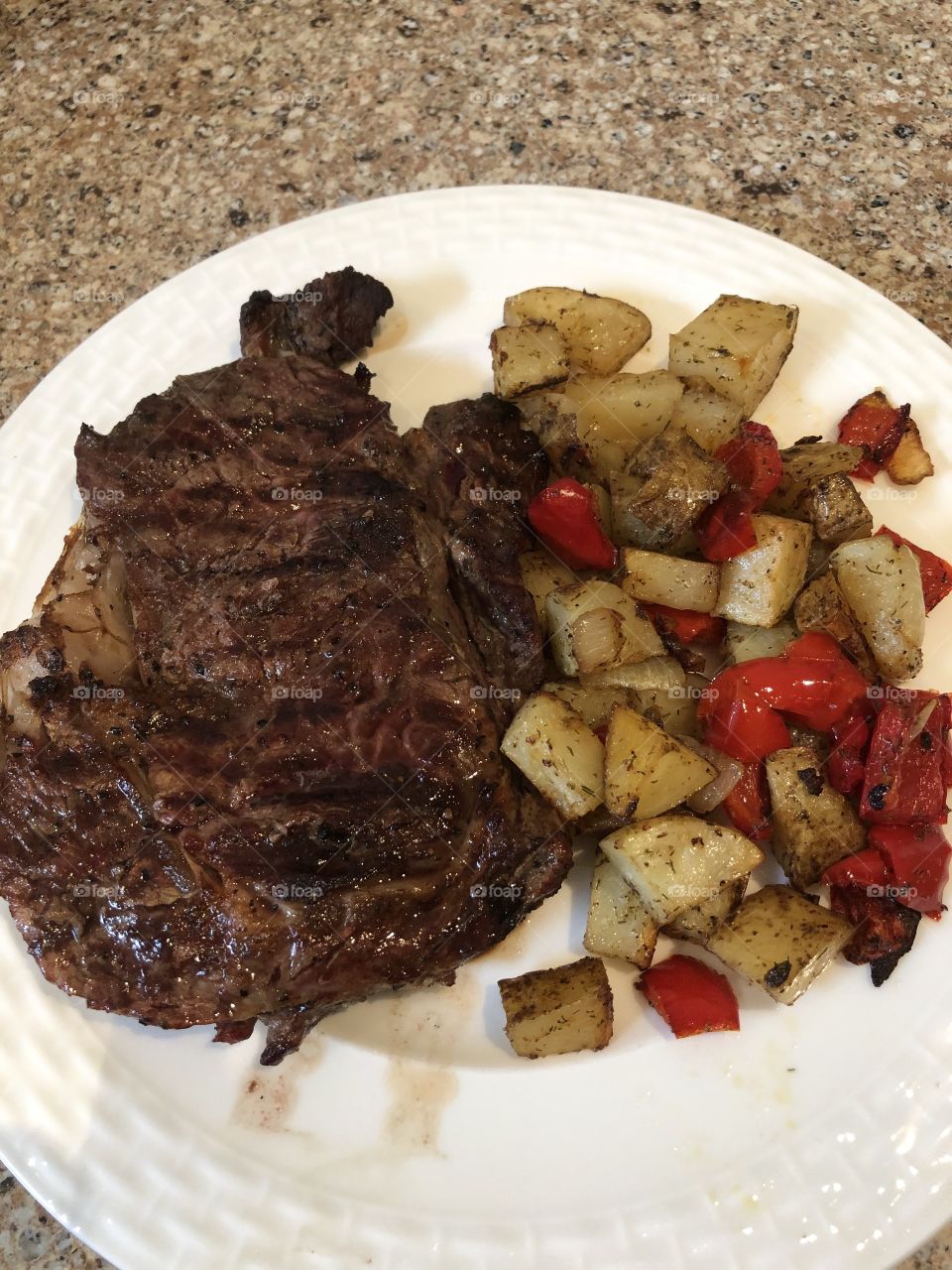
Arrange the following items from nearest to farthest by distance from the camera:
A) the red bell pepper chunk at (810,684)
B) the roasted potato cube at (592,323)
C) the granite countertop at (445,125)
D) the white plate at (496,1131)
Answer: the white plate at (496,1131), the red bell pepper chunk at (810,684), the roasted potato cube at (592,323), the granite countertop at (445,125)

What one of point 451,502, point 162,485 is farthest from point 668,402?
point 162,485

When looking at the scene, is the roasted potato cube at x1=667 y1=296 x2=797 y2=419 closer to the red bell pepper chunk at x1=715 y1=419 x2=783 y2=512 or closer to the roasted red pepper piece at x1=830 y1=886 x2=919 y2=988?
the red bell pepper chunk at x1=715 y1=419 x2=783 y2=512

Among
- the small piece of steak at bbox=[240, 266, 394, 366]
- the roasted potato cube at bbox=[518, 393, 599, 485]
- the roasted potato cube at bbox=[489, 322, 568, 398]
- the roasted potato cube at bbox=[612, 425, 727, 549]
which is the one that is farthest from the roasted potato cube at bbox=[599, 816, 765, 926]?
the small piece of steak at bbox=[240, 266, 394, 366]

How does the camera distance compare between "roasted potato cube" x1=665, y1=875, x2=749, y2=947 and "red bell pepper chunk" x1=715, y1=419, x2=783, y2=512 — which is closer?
"roasted potato cube" x1=665, y1=875, x2=749, y2=947

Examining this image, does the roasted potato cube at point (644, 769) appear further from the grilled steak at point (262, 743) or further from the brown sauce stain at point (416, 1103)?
the brown sauce stain at point (416, 1103)

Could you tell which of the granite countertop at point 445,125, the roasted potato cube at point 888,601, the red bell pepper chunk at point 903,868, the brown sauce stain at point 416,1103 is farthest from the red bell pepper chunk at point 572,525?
the granite countertop at point 445,125

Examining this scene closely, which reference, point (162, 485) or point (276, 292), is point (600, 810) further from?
point (276, 292)

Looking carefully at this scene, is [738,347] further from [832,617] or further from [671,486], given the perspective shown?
[832,617]
